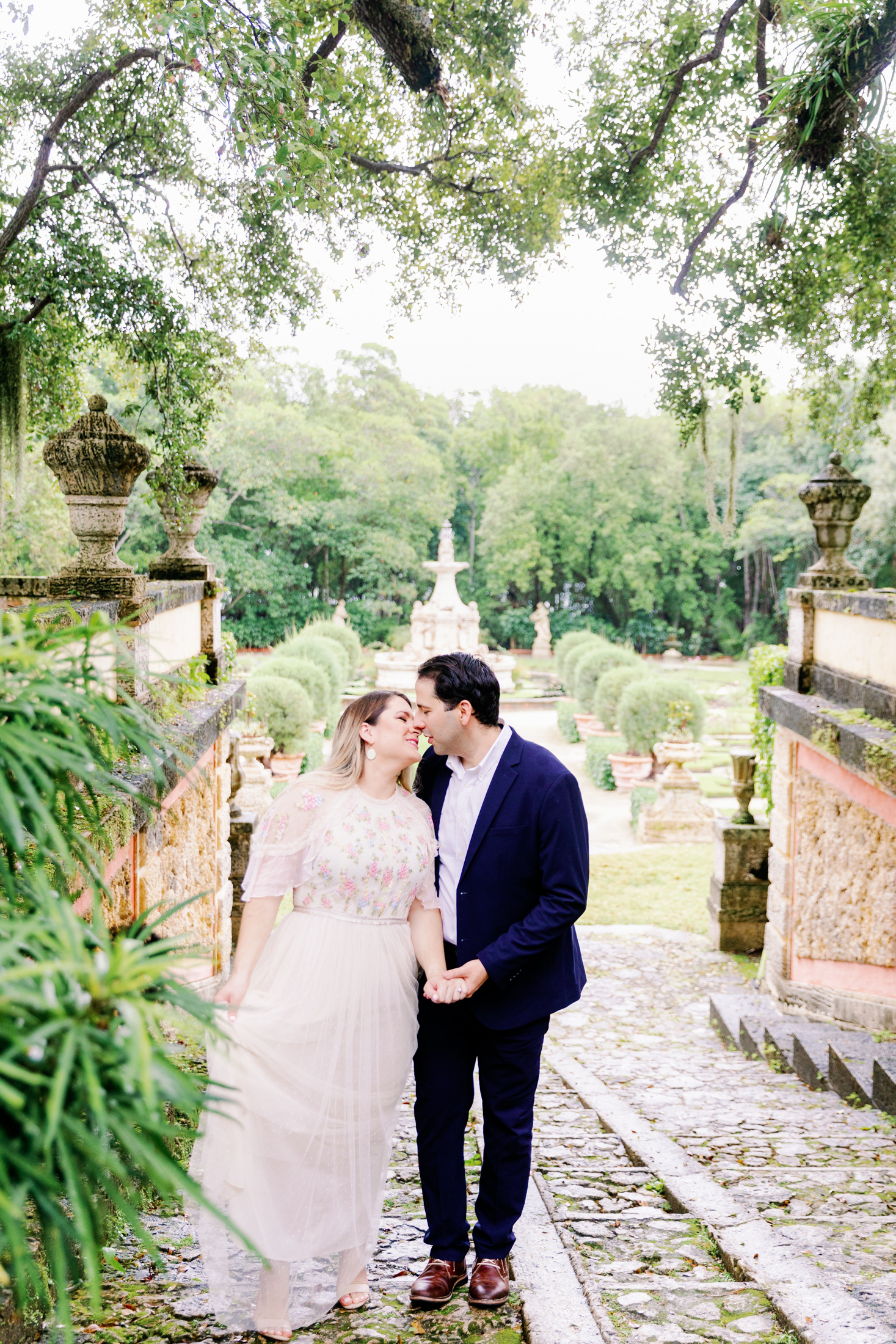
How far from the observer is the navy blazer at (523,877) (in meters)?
2.97

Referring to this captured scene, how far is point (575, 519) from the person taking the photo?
36.4 m

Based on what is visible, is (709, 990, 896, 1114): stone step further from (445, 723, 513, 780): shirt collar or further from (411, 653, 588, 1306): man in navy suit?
(445, 723, 513, 780): shirt collar

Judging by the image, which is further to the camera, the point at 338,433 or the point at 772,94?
the point at 338,433

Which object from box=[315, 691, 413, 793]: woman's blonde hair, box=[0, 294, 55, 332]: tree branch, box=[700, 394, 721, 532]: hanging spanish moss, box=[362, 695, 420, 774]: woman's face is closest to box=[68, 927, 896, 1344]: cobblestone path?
box=[315, 691, 413, 793]: woman's blonde hair

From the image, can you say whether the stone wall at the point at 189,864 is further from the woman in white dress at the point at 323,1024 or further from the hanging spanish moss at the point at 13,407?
the hanging spanish moss at the point at 13,407

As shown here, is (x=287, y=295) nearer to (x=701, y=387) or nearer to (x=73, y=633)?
(x=701, y=387)

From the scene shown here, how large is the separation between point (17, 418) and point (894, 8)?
5.40 m

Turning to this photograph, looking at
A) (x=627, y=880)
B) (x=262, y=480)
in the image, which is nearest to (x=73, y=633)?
(x=627, y=880)

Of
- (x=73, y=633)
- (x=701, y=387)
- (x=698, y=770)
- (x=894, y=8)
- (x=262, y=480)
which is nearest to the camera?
(x=73, y=633)

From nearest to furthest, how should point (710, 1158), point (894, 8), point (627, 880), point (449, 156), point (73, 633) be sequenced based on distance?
point (73, 633) < point (710, 1158) < point (894, 8) < point (449, 156) < point (627, 880)

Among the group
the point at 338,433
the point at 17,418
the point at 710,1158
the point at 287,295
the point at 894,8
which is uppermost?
the point at 338,433

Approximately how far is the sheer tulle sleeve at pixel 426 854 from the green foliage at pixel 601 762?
14954mm

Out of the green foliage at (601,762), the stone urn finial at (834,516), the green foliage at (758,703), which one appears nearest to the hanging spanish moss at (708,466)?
the stone urn finial at (834,516)

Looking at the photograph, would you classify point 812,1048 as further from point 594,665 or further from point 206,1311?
point 594,665
